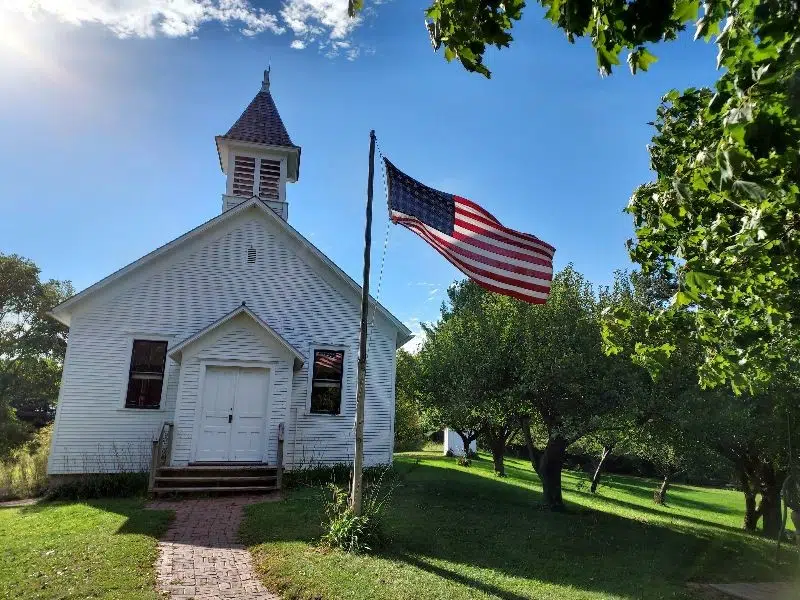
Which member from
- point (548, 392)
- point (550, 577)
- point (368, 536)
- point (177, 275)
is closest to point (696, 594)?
point (550, 577)

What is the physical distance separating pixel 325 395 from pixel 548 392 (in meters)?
6.72

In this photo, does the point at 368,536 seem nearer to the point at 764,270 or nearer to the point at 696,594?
the point at 696,594

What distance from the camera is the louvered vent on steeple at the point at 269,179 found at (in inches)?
739

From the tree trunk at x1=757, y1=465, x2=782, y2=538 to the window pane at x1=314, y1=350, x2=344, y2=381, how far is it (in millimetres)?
13529

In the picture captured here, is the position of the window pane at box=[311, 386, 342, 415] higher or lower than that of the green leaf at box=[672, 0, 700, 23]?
lower

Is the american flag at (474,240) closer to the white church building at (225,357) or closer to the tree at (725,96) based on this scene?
the tree at (725,96)

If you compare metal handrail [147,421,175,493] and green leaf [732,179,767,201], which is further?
metal handrail [147,421,175,493]

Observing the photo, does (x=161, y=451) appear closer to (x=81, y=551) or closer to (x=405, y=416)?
(x=81, y=551)

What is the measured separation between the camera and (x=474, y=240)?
879 centimetres

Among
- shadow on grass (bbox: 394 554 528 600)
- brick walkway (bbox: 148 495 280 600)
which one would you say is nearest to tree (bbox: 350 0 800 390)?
shadow on grass (bbox: 394 554 528 600)

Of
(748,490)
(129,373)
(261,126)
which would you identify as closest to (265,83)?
(261,126)

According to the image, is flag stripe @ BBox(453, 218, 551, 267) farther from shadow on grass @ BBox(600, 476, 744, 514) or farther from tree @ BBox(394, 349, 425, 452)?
shadow on grass @ BBox(600, 476, 744, 514)

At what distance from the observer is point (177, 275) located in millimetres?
15883

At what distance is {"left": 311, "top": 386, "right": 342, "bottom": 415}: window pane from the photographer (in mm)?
15961
